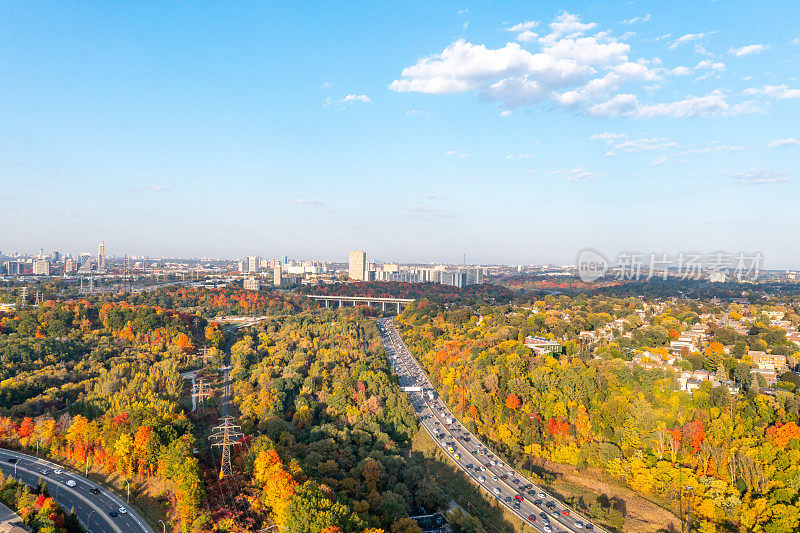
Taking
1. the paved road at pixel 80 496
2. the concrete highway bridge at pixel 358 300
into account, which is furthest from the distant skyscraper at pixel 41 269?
the paved road at pixel 80 496

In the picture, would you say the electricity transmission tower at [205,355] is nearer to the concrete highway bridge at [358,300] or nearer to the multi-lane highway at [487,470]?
the multi-lane highway at [487,470]

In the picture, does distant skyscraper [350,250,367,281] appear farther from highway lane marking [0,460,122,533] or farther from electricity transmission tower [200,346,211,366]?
highway lane marking [0,460,122,533]

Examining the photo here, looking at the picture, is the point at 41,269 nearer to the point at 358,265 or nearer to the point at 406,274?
the point at 358,265

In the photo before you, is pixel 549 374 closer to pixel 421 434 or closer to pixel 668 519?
pixel 421 434

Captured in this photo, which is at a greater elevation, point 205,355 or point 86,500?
point 205,355

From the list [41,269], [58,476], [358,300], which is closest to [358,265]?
[358,300]

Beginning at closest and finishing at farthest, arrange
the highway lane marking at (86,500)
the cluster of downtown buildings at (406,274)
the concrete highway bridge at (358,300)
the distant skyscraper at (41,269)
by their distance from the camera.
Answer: the highway lane marking at (86,500) → the concrete highway bridge at (358,300) → the distant skyscraper at (41,269) → the cluster of downtown buildings at (406,274)

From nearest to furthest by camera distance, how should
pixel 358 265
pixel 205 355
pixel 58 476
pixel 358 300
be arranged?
pixel 58 476 < pixel 205 355 < pixel 358 300 < pixel 358 265
